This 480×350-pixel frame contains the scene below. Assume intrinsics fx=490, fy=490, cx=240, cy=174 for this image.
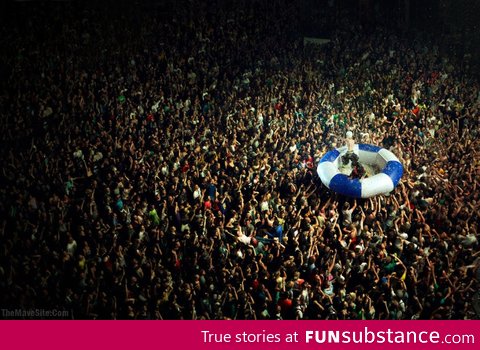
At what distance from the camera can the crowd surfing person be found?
6.45 m

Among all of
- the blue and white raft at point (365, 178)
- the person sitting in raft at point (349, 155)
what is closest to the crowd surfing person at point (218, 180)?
the blue and white raft at point (365, 178)

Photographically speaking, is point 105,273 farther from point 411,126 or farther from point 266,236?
point 411,126

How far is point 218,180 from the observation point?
8.80 meters

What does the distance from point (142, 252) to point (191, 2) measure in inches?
460

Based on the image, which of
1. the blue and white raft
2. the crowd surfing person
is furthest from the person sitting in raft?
the crowd surfing person

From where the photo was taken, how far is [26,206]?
302 inches

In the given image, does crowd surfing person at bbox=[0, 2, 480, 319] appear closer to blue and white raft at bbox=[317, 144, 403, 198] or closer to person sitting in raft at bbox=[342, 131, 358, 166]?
blue and white raft at bbox=[317, 144, 403, 198]

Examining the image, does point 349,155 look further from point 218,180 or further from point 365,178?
point 218,180

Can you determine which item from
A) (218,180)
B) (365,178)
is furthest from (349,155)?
(218,180)

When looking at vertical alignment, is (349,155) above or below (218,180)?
above

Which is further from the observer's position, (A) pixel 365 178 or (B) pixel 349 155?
(B) pixel 349 155

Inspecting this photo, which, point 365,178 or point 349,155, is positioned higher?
point 349,155

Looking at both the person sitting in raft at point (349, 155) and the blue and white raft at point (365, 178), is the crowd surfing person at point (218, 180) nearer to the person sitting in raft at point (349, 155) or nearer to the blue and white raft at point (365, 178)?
the blue and white raft at point (365, 178)
